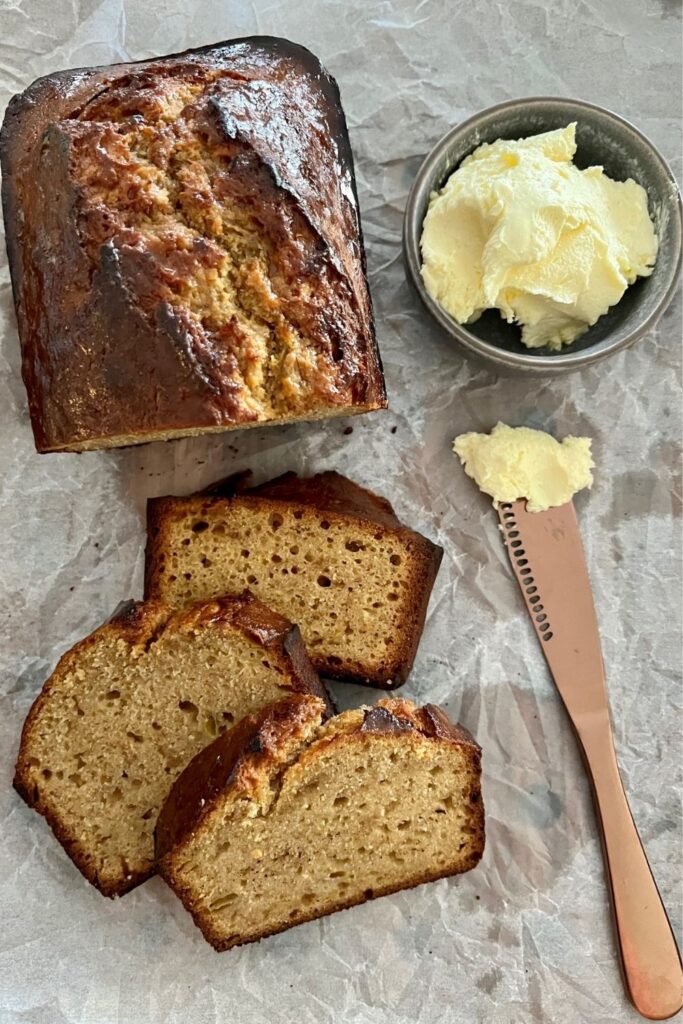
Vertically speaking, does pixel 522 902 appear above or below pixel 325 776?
below

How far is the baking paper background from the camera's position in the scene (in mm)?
2742

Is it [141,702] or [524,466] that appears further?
[524,466]

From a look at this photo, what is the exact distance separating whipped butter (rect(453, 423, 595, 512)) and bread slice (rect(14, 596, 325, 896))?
85cm

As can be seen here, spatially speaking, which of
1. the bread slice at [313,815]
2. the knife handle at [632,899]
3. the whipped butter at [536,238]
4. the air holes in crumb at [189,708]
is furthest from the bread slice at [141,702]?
the whipped butter at [536,238]

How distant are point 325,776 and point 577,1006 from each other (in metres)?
1.24

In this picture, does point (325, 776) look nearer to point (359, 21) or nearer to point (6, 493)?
point (6, 493)

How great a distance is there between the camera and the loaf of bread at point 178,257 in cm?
205

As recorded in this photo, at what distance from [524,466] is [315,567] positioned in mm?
766

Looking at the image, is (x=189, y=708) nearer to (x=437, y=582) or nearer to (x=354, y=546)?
(x=354, y=546)

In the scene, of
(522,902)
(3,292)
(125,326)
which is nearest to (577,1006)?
(522,902)

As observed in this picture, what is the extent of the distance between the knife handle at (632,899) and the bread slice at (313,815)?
0.49 metres

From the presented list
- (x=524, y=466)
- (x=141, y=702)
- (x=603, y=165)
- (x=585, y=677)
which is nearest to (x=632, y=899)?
(x=585, y=677)

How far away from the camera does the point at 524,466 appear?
9.34ft

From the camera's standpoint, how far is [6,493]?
9.20 ft
